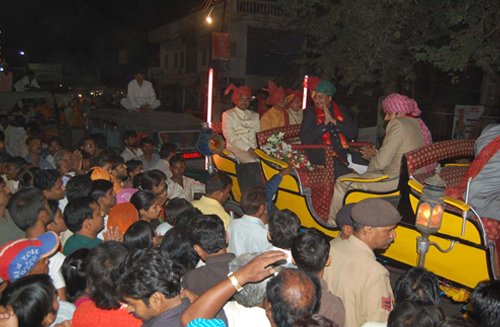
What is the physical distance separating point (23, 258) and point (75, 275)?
0.36 meters

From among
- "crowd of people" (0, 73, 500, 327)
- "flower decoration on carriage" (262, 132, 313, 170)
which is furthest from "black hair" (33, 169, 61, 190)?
"flower decoration on carriage" (262, 132, 313, 170)

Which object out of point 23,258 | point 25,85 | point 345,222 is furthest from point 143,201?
point 25,85

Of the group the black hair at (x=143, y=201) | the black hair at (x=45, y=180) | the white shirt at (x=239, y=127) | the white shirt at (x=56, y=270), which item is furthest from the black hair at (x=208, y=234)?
the white shirt at (x=239, y=127)

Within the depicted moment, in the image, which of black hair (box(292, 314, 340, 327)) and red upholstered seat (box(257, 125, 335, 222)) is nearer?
black hair (box(292, 314, 340, 327))

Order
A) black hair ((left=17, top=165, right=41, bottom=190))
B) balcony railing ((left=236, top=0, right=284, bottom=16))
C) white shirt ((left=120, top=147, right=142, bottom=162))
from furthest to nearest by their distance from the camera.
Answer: balcony railing ((left=236, top=0, right=284, bottom=16)) < white shirt ((left=120, top=147, right=142, bottom=162)) < black hair ((left=17, top=165, right=41, bottom=190))

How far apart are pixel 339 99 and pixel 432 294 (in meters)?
16.2

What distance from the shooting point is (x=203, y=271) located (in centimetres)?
301

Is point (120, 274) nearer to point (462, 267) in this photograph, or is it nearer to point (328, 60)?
point (462, 267)

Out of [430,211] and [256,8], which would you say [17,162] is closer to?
[430,211]

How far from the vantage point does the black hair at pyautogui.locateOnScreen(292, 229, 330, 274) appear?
2791 millimetres

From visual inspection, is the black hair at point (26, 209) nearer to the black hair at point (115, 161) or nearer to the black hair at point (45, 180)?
the black hair at point (45, 180)

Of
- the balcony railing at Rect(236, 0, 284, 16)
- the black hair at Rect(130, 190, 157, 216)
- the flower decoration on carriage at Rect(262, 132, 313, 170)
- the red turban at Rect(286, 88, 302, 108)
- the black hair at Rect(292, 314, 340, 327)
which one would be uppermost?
the balcony railing at Rect(236, 0, 284, 16)

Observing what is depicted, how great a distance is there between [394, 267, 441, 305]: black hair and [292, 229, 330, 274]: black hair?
527mm

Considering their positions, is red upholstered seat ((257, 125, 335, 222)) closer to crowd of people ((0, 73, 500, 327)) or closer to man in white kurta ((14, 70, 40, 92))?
crowd of people ((0, 73, 500, 327))
